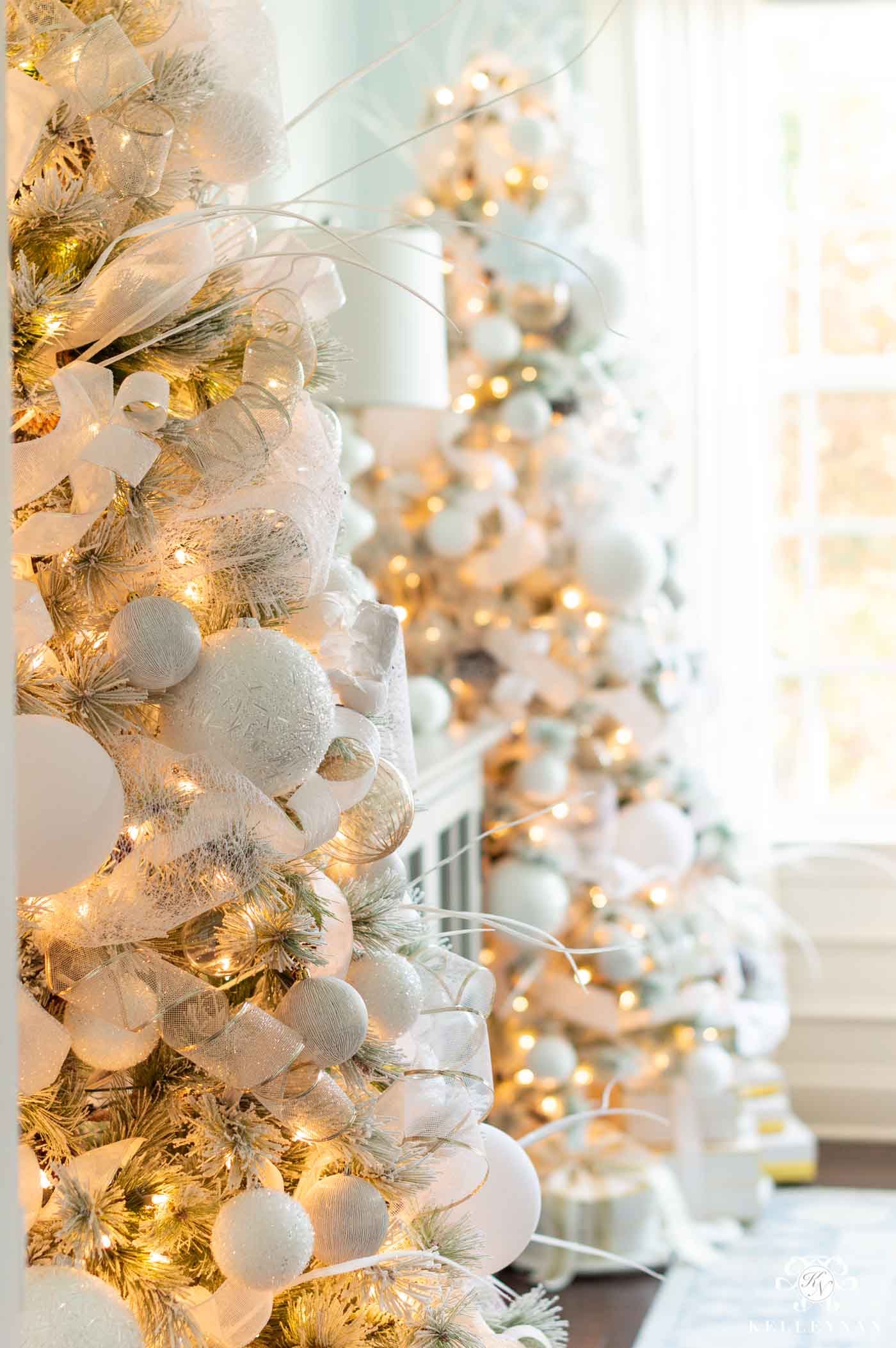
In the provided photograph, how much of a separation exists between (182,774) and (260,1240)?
242 millimetres

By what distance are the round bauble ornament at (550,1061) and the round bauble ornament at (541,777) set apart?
0.46 m

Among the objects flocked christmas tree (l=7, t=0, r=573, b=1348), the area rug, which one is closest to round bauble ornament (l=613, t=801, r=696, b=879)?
the area rug

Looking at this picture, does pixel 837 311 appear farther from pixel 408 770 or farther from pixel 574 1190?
pixel 408 770

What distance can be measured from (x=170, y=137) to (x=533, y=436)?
1872 mm

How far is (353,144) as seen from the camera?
3.29 metres

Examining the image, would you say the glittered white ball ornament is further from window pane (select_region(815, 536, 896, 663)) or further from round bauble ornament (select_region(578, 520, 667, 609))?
window pane (select_region(815, 536, 896, 663))

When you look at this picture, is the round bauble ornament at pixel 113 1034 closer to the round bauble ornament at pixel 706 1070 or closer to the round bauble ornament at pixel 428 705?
the round bauble ornament at pixel 428 705

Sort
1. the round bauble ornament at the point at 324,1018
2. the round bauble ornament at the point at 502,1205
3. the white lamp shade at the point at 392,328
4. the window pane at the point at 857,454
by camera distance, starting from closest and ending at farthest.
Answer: the round bauble ornament at the point at 324,1018 → the round bauble ornament at the point at 502,1205 → the white lamp shade at the point at 392,328 → the window pane at the point at 857,454

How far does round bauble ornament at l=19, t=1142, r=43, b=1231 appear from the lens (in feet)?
2.24

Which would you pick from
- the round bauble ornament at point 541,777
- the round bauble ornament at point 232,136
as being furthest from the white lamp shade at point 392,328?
the round bauble ornament at point 232,136

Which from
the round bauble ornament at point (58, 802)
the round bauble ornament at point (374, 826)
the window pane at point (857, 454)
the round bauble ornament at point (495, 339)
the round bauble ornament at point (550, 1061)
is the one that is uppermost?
the round bauble ornament at point (495, 339)

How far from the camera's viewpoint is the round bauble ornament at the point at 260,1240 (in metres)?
0.69

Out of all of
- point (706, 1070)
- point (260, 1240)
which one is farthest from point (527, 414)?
point (260, 1240)

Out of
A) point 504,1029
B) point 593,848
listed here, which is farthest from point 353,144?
point 504,1029
